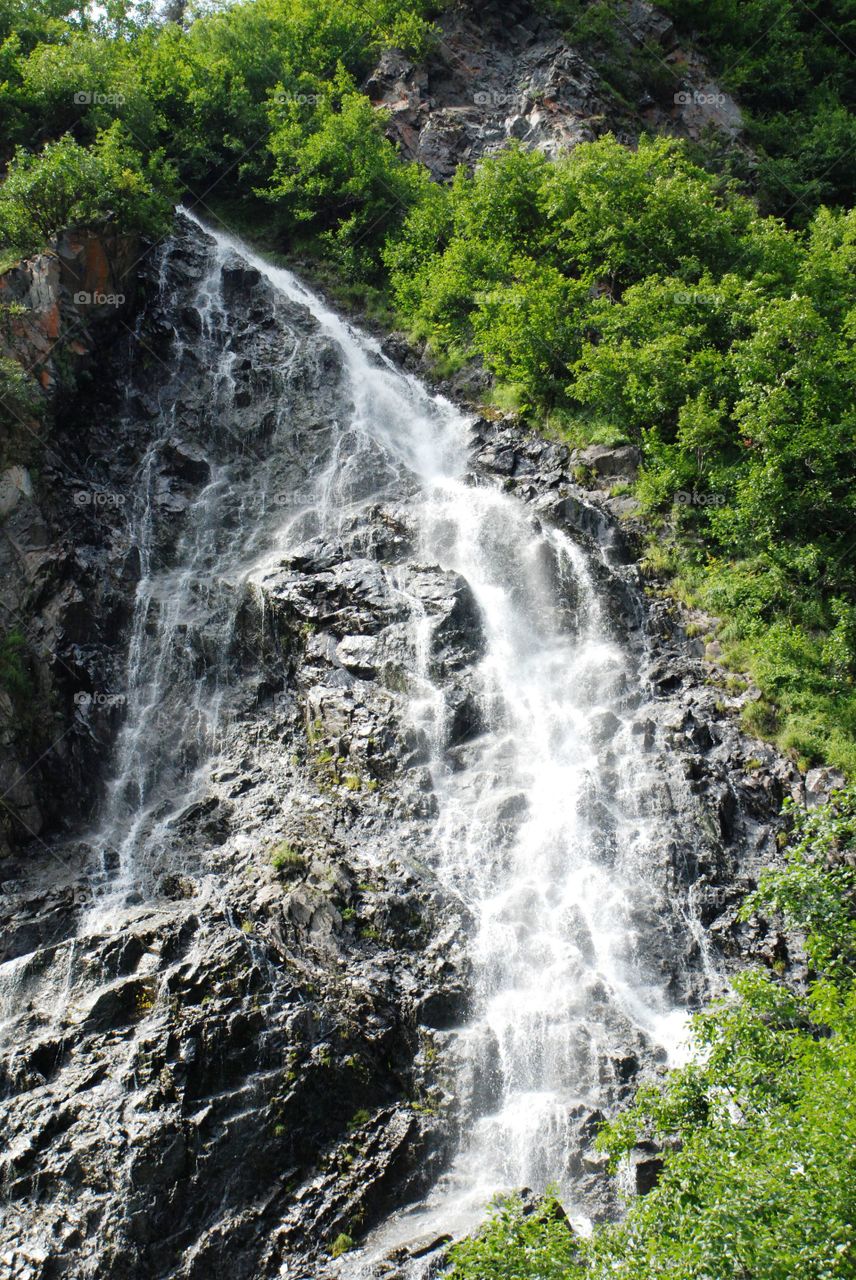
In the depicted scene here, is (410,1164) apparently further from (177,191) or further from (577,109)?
(577,109)

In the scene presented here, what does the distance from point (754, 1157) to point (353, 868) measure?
857 cm

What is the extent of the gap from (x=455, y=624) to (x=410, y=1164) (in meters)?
9.59

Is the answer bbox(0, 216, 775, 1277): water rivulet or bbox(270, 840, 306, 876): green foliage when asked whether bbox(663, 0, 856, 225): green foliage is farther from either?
bbox(270, 840, 306, 876): green foliage

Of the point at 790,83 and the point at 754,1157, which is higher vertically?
the point at 790,83

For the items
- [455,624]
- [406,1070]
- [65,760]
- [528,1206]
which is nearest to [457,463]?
[455,624]

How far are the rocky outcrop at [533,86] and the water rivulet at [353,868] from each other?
598 inches

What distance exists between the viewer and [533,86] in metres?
33.2

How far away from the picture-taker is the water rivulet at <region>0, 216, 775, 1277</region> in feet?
37.3

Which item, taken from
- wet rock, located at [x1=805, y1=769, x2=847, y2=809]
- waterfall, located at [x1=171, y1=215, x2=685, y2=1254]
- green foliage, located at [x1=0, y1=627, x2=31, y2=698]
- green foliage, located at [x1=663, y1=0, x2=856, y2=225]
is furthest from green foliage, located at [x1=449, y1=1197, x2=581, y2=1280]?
green foliage, located at [x1=663, y1=0, x2=856, y2=225]

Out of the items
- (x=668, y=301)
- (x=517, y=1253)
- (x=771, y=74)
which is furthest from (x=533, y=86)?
(x=517, y=1253)

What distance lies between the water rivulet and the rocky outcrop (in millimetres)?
15183

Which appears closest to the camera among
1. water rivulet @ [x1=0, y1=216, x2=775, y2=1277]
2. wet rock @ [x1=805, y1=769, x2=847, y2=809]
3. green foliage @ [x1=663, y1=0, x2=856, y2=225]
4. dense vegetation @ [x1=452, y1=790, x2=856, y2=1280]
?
dense vegetation @ [x1=452, y1=790, x2=856, y2=1280]

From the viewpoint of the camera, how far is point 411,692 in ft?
57.1

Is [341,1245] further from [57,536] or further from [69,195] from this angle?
[69,195]
